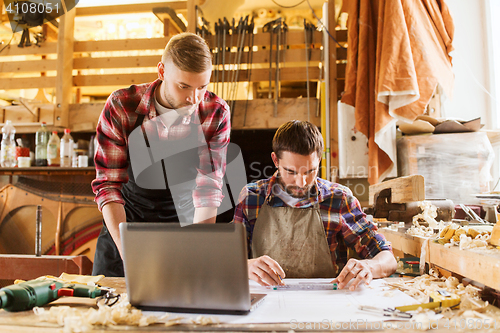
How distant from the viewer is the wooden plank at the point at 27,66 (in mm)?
3330

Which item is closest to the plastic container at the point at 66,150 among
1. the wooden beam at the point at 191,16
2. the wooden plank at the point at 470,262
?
the wooden beam at the point at 191,16

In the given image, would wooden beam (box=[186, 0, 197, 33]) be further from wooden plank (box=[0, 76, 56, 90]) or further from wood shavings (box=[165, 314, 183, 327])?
wood shavings (box=[165, 314, 183, 327])

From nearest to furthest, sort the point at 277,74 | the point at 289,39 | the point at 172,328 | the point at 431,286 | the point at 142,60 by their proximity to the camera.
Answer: the point at 172,328, the point at 431,286, the point at 277,74, the point at 289,39, the point at 142,60

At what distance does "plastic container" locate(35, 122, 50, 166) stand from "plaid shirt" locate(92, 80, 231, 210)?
Result: 2.10 metres

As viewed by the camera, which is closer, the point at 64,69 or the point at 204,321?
the point at 204,321

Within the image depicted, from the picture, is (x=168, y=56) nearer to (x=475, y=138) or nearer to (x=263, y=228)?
(x=263, y=228)

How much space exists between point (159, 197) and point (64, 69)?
2201 millimetres

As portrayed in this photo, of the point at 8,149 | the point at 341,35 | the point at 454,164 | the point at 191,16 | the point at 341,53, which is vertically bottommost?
the point at 454,164

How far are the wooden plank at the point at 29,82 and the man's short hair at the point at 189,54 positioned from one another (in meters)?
2.46

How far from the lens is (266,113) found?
3033 millimetres

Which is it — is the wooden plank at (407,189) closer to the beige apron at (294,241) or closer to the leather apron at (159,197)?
the beige apron at (294,241)

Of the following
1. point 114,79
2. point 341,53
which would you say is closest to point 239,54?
point 341,53

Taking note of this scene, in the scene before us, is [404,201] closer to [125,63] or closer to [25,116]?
[125,63]

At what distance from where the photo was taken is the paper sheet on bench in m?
0.81
